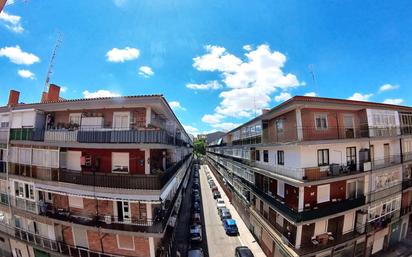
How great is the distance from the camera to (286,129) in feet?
59.8

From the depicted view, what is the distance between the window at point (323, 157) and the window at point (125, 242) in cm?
1514

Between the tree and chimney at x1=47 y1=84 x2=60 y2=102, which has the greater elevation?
chimney at x1=47 y1=84 x2=60 y2=102

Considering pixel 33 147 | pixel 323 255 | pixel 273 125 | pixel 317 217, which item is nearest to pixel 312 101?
pixel 273 125

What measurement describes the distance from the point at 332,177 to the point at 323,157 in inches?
63.3

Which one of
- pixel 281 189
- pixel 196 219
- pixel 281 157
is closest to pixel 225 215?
pixel 196 219

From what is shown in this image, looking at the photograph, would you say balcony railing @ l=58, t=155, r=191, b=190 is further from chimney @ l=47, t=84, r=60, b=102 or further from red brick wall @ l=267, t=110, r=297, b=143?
red brick wall @ l=267, t=110, r=297, b=143

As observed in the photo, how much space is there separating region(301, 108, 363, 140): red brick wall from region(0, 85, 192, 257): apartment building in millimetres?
10570

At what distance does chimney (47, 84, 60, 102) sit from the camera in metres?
21.0

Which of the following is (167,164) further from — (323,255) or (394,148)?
(394,148)

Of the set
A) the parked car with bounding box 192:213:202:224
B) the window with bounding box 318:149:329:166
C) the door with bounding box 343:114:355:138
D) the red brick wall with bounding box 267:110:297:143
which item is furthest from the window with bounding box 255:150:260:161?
the parked car with bounding box 192:213:202:224

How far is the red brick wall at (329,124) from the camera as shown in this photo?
16.7 m

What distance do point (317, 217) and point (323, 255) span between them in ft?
12.3

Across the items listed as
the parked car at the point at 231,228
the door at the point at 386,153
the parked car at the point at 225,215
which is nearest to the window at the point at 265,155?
the parked car at the point at 231,228

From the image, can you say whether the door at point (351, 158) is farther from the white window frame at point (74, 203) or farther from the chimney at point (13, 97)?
the chimney at point (13, 97)
